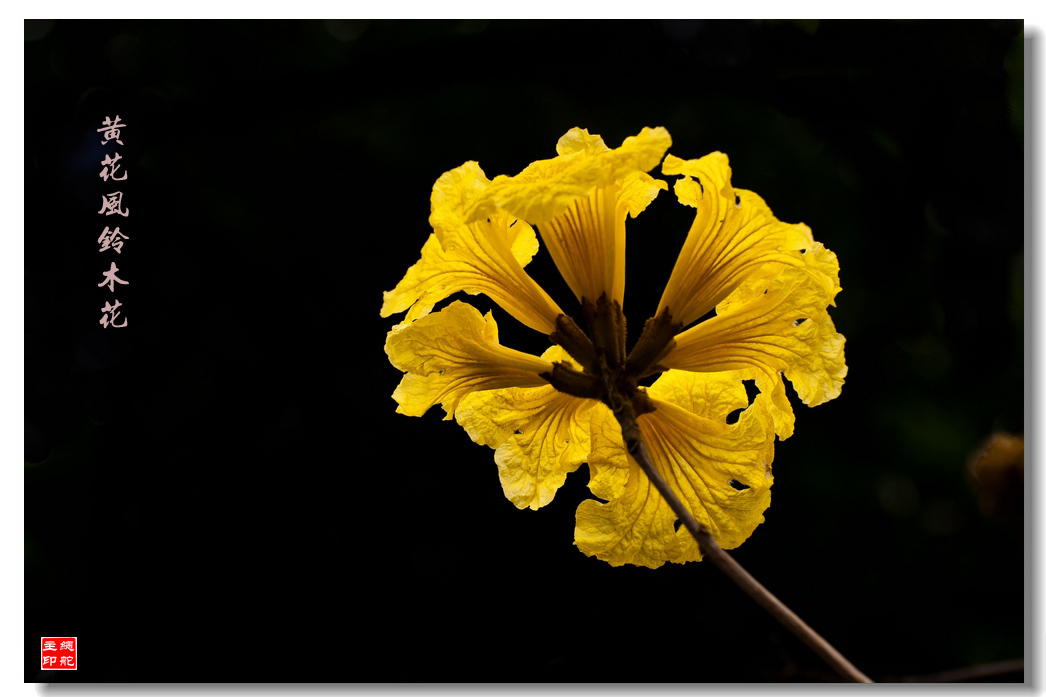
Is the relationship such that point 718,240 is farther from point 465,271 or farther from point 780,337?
point 465,271

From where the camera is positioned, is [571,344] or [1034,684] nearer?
[571,344]

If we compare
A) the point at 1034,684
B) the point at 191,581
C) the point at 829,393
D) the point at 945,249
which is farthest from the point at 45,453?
the point at 945,249

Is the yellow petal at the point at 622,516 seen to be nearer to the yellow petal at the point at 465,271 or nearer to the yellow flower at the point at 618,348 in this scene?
the yellow flower at the point at 618,348

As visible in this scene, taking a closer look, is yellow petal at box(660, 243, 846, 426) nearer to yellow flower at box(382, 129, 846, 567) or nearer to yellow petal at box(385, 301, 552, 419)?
yellow flower at box(382, 129, 846, 567)

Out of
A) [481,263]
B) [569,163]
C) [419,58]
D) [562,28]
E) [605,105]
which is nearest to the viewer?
[569,163]

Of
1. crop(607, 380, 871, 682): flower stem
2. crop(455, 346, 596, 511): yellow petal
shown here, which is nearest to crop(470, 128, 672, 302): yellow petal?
crop(455, 346, 596, 511): yellow petal

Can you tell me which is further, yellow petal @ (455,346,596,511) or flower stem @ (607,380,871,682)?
yellow petal @ (455,346,596,511)

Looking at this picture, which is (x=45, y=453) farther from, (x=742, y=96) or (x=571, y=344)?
(x=742, y=96)
